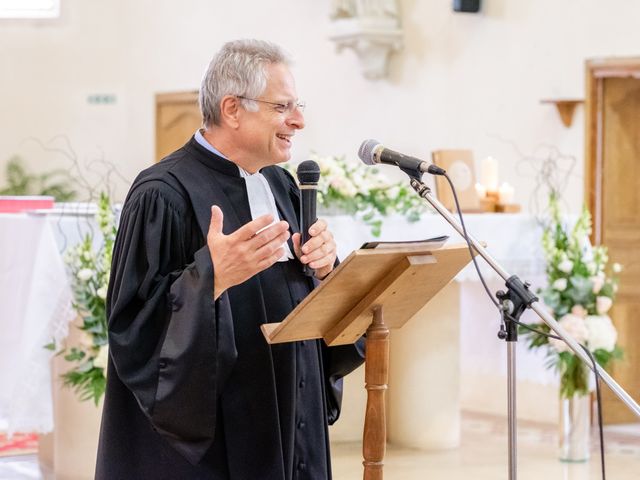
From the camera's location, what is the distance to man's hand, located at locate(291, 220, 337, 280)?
3002mm

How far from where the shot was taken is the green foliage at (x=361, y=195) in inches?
250

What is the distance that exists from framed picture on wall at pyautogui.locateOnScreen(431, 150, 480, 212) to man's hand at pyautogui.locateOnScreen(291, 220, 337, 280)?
392cm

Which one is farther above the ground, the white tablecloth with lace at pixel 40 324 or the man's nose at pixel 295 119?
the man's nose at pixel 295 119

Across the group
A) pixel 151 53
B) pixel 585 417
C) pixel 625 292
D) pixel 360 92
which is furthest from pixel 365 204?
pixel 151 53

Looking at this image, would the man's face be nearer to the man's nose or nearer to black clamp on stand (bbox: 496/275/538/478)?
the man's nose

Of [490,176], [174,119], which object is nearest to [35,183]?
[174,119]

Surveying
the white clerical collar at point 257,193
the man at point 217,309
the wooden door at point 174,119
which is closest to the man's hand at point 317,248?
the man at point 217,309

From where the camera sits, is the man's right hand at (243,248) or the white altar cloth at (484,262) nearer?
the man's right hand at (243,248)

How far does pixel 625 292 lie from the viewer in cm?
810

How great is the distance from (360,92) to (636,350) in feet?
11.3

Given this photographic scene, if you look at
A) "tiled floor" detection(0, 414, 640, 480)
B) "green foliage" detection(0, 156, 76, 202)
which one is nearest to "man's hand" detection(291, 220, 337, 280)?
"tiled floor" detection(0, 414, 640, 480)

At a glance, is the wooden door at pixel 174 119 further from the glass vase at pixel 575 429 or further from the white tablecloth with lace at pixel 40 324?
the glass vase at pixel 575 429

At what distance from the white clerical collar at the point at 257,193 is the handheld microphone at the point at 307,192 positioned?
0.15 m

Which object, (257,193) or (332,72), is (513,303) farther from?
(332,72)
